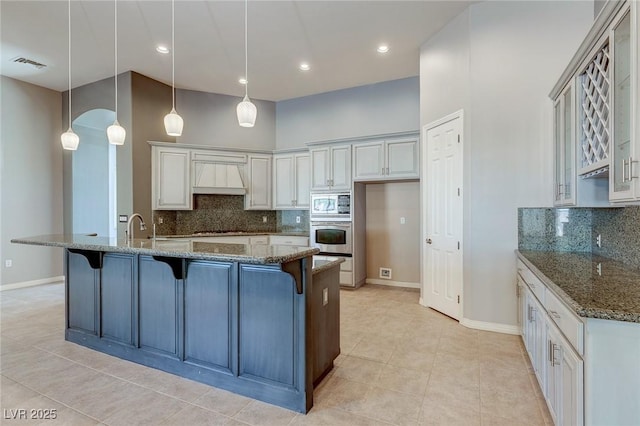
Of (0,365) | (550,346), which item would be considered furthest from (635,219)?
(0,365)

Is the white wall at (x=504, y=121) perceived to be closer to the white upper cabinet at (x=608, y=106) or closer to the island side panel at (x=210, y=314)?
the white upper cabinet at (x=608, y=106)

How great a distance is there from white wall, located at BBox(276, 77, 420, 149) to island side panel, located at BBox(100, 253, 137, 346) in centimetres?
407

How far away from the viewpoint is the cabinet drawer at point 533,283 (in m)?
→ 2.10

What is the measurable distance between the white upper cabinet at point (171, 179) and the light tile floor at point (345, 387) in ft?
8.22

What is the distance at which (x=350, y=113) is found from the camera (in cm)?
586

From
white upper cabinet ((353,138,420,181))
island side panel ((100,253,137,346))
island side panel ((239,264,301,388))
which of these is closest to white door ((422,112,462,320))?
white upper cabinet ((353,138,420,181))

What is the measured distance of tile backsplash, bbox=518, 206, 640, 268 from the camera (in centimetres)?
230

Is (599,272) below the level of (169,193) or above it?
below

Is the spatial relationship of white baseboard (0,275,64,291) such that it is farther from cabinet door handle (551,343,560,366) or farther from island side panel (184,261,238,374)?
cabinet door handle (551,343,560,366)

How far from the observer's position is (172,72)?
16.9 feet

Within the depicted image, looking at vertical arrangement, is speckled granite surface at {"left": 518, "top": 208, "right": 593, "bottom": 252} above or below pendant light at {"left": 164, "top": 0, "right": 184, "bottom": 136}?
below

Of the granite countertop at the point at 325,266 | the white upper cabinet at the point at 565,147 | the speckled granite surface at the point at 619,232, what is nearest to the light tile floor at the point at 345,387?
the granite countertop at the point at 325,266

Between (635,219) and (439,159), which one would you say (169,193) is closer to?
(439,159)

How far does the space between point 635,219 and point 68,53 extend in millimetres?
6684
